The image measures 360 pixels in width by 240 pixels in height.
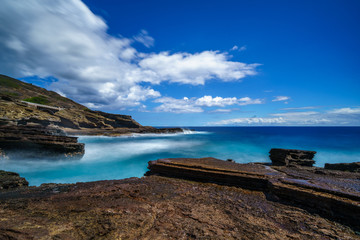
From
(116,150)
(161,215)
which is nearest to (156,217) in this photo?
(161,215)

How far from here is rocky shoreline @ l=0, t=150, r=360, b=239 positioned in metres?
1.73

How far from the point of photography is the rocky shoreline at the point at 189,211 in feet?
5.69

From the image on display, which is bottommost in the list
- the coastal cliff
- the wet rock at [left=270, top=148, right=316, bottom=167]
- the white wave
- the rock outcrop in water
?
the white wave

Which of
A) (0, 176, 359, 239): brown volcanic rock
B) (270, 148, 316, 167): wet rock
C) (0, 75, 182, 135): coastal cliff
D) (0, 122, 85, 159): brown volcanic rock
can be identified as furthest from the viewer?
(0, 75, 182, 135): coastal cliff

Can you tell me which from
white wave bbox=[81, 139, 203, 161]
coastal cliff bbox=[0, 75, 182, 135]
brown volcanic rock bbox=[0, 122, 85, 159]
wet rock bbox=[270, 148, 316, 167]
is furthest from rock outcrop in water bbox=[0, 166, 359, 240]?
coastal cliff bbox=[0, 75, 182, 135]

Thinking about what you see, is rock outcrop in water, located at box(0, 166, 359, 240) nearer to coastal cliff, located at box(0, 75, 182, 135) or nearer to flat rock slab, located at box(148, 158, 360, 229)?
flat rock slab, located at box(148, 158, 360, 229)

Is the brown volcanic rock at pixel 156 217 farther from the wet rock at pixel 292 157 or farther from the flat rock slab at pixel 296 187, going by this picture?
the wet rock at pixel 292 157

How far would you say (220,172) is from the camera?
3.57 metres

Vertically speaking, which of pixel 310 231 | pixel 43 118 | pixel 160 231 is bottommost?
pixel 310 231

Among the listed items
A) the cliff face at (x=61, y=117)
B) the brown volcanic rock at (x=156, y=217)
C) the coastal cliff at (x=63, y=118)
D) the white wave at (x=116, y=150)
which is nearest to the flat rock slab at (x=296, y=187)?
the brown volcanic rock at (x=156, y=217)

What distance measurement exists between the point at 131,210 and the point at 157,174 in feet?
6.57

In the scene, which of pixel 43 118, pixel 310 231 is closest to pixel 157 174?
pixel 310 231

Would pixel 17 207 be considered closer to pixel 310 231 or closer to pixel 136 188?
pixel 136 188

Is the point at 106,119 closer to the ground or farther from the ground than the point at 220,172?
farther from the ground
